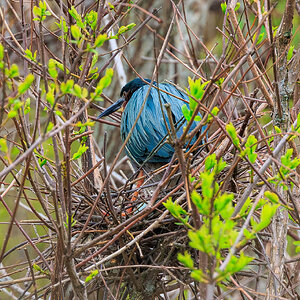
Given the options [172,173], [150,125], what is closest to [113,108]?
[150,125]

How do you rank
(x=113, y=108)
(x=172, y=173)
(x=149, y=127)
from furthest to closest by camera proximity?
(x=113, y=108), (x=149, y=127), (x=172, y=173)

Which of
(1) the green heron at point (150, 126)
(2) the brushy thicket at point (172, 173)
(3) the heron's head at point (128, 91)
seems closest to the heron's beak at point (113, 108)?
(3) the heron's head at point (128, 91)

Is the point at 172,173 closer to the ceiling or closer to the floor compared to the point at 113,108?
closer to the floor

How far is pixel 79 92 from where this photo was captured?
4.30 ft

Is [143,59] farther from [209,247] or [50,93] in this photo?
[209,247]

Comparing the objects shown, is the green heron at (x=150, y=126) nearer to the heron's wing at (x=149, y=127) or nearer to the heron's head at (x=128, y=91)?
the heron's wing at (x=149, y=127)

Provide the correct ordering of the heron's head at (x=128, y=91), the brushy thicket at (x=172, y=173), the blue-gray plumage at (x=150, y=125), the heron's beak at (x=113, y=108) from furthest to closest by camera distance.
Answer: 1. the heron's head at (x=128, y=91)
2. the heron's beak at (x=113, y=108)
3. the blue-gray plumage at (x=150, y=125)
4. the brushy thicket at (x=172, y=173)

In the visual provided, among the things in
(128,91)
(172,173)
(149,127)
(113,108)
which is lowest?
(172,173)

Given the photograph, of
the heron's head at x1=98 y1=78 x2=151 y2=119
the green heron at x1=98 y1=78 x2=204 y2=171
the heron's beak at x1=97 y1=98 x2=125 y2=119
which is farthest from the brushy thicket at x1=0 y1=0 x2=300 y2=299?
the heron's head at x1=98 y1=78 x2=151 y2=119

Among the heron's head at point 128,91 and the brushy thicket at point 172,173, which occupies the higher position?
the heron's head at point 128,91

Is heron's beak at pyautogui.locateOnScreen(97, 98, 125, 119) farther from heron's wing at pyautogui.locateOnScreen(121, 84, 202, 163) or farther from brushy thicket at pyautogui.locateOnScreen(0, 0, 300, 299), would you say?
brushy thicket at pyautogui.locateOnScreen(0, 0, 300, 299)

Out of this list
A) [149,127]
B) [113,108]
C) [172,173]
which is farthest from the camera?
[113,108]

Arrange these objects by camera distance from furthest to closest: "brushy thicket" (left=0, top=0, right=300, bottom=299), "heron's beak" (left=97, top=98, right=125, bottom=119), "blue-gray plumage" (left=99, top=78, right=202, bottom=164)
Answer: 1. "heron's beak" (left=97, top=98, right=125, bottom=119)
2. "blue-gray plumage" (left=99, top=78, right=202, bottom=164)
3. "brushy thicket" (left=0, top=0, right=300, bottom=299)

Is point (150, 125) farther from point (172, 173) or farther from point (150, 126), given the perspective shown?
point (172, 173)
